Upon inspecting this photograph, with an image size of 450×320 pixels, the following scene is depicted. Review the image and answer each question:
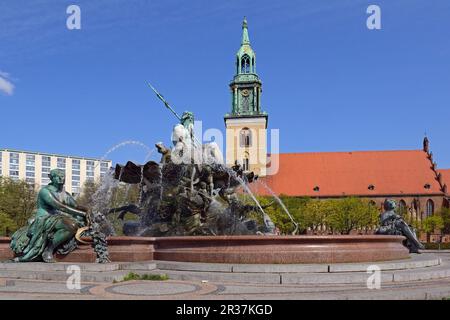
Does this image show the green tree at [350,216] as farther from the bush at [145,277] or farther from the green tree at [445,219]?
the bush at [145,277]

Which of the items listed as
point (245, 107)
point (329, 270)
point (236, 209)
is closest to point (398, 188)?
point (245, 107)

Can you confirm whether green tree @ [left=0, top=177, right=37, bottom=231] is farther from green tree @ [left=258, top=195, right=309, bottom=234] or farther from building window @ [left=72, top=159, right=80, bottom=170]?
building window @ [left=72, top=159, right=80, bottom=170]

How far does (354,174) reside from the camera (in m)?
74.8

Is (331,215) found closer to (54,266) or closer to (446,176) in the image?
(446,176)

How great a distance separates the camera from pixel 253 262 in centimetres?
1065

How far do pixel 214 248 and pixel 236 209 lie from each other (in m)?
4.30

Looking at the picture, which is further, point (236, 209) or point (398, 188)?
point (398, 188)

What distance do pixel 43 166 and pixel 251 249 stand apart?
109031mm

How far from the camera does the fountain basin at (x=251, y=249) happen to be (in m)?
10.7

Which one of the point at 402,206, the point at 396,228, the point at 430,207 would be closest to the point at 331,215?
the point at 402,206

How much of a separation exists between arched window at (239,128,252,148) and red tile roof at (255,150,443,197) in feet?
23.0

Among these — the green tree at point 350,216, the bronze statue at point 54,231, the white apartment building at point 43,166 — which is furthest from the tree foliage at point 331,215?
the white apartment building at point 43,166

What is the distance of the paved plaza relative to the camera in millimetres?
7555
